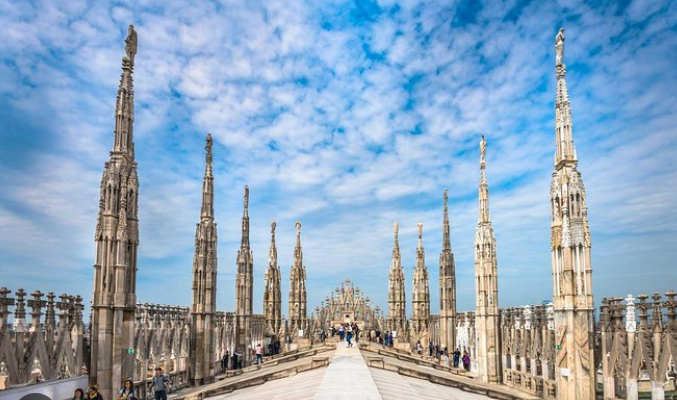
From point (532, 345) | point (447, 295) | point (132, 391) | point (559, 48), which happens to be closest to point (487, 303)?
point (532, 345)

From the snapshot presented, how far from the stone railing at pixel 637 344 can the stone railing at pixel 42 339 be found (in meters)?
18.2

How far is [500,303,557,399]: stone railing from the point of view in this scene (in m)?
24.0

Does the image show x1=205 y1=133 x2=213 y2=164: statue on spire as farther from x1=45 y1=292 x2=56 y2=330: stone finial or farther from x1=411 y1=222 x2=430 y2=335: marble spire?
x1=411 y1=222 x2=430 y2=335: marble spire

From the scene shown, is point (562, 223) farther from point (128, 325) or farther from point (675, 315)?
point (128, 325)

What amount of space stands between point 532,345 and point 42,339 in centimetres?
2249

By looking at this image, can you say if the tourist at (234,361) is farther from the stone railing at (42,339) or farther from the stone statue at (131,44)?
the stone statue at (131,44)

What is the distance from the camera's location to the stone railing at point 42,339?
1459 centimetres

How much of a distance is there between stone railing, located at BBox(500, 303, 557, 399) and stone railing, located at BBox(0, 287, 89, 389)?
59.9 ft

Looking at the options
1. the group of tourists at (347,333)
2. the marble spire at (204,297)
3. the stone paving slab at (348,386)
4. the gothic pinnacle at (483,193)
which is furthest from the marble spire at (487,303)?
the stone paving slab at (348,386)

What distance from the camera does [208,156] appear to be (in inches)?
1225

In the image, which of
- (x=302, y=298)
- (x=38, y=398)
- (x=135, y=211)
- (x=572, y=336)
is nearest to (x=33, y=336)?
(x=38, y=398)

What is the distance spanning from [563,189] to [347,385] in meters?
11.0

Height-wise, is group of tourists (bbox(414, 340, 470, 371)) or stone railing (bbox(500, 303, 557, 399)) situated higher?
stone railing (bbox(500, 303, 557, 399))

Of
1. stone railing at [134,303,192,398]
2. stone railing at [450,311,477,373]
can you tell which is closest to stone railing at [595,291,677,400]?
stone railing at [450,311,477,373]
